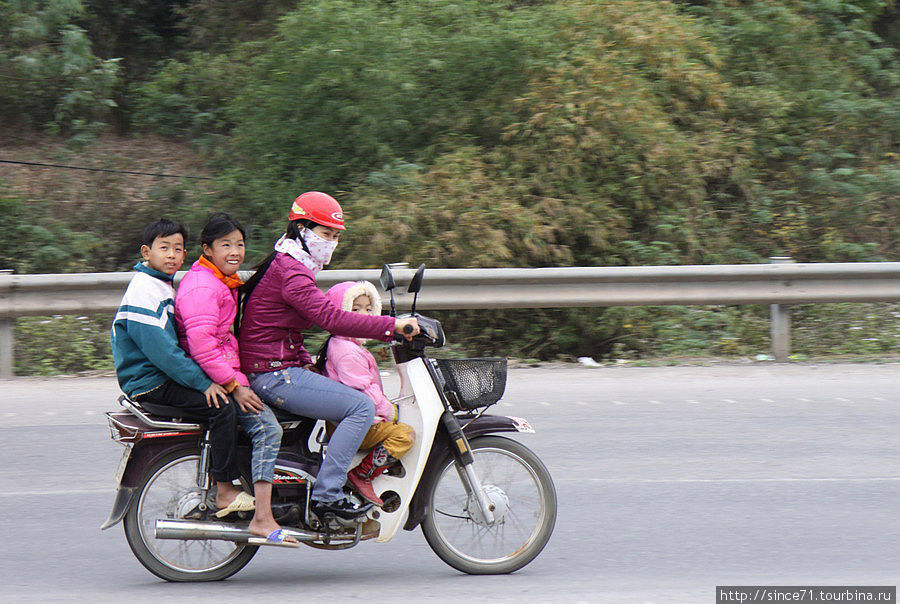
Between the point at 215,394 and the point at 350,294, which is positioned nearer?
the point at 215,394

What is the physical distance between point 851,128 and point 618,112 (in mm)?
3725

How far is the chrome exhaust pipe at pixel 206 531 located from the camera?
4.95 m

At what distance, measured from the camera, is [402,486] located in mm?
4992

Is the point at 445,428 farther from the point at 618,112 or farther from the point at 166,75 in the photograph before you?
the point at 166,75

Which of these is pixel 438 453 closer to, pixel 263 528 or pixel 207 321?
pixel 263 528

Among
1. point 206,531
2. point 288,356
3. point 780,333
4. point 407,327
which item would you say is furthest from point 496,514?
point 780,333

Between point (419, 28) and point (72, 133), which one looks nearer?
point (419, 28)

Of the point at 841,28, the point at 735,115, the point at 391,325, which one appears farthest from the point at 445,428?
the point at 841,28

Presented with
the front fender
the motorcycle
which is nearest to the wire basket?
the motorcycle

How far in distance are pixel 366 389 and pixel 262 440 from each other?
0.53m

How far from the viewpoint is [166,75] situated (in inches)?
655

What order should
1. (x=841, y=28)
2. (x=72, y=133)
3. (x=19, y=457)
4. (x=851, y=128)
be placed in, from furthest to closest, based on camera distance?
1. (x=72, y=133)
2. (x=841, y=28)
3. (x=851, y=128)
4. (x=19, y=457)

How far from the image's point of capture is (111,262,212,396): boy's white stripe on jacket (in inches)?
186

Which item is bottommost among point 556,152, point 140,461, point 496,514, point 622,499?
point 622,499
